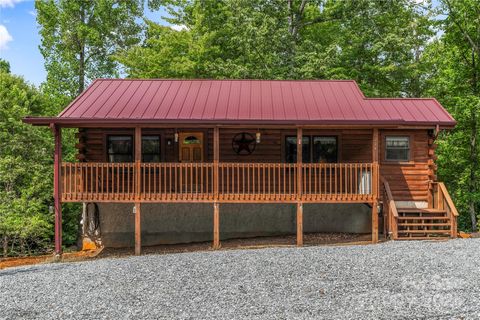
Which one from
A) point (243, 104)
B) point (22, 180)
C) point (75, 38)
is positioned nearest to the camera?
point (243, 104)

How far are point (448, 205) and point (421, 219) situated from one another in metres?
0.92

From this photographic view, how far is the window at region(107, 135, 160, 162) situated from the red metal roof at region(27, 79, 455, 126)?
1.23 m

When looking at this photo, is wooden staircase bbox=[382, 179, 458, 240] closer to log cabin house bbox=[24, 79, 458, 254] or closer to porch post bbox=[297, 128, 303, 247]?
A: log cabin house bbox=[24, 79, 458, 254]

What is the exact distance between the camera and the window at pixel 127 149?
583 inches

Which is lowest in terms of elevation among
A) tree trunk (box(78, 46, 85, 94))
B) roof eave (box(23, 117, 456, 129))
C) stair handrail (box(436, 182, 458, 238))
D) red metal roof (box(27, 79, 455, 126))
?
stair handrail (box(436, 182, 458, 238))

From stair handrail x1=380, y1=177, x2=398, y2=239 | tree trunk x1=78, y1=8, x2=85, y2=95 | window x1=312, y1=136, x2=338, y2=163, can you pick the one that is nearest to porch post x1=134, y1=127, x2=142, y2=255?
window x1=312, y1=136, x2=338, y2=163

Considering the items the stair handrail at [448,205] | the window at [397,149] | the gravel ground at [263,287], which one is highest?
the window at [397,149]

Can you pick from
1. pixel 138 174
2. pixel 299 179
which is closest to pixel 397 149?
pixel 299 179

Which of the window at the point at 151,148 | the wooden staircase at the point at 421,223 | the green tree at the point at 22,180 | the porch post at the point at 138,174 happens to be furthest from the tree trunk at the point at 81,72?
the wooden staircase at the point at 421,223

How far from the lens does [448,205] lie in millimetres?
13445

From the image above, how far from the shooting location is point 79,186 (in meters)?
13.4

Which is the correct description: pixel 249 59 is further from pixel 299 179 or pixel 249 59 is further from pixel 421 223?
pixel 421 223

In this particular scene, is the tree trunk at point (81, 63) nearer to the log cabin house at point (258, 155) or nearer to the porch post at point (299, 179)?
the log cabin house at point (258, 155)

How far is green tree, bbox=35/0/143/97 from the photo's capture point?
2642 cm
